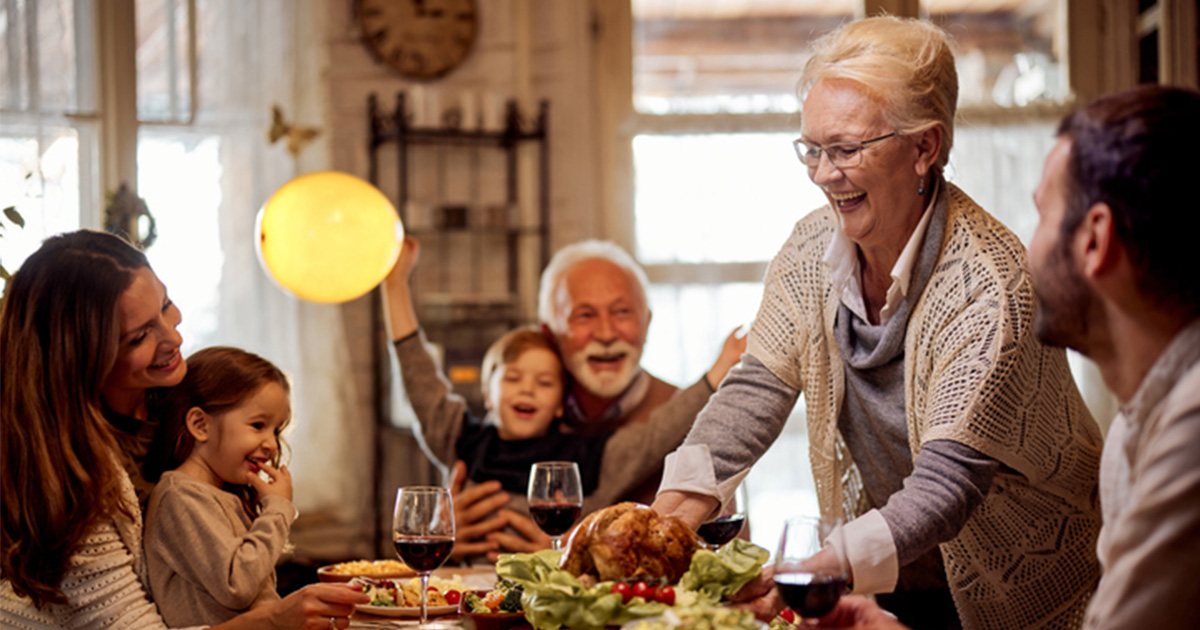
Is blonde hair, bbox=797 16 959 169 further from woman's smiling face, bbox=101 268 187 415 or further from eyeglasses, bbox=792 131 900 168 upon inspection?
woman's smiling face, bbox=101 268 187 415

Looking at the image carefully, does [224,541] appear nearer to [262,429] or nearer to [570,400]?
[262,429]

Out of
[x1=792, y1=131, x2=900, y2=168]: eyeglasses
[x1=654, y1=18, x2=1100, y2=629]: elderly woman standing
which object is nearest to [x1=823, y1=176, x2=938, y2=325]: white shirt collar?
[x1=654, y1=18, x2=1100, y2=629]: elderly woman standing

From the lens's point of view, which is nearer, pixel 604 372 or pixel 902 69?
pixel 902 69

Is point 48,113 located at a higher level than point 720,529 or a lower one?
higher

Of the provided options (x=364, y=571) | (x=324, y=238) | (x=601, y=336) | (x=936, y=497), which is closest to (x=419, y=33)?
(x=601, y=336)

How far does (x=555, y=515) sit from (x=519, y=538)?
755 millimetres

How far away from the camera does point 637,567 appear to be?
1342mm

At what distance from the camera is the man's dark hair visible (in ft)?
3.50

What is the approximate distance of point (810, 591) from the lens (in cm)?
122

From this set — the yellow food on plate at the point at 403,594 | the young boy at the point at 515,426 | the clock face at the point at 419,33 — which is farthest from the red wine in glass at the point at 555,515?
the clock face at the point at 419,33

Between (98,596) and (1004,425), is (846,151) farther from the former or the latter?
(98,596)

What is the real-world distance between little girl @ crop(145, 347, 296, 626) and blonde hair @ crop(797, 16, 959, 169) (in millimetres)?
1089

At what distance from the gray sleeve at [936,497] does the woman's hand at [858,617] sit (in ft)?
0.57

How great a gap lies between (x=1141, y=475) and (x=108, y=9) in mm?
4060
